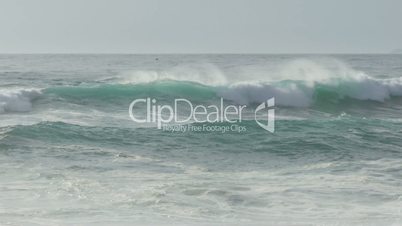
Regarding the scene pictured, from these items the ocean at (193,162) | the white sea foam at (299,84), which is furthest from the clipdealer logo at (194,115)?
the white sea foam at (299,84)

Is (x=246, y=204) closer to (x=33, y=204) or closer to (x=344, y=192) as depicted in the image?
(x=344, y=192)

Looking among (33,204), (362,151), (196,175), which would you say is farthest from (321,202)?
(362,151)

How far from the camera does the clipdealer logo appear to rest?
616 inches

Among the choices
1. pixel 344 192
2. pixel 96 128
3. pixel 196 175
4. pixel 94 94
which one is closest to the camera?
pixel 344 192

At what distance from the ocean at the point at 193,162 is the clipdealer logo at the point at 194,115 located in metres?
0.10

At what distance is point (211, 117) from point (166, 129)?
11.5 ft

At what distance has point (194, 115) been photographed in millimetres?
18781

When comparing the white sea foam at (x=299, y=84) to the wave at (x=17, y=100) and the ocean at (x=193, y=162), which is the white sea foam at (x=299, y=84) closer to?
the ocean at (x=193, y=162)

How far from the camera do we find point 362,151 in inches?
496

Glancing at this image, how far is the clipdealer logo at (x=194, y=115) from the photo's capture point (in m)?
15.6

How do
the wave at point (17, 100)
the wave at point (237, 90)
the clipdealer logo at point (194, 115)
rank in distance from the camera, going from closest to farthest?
the clipdealer logo at point (194, 115)
the wave at point (17, 100)
the wave at point (237, 90)

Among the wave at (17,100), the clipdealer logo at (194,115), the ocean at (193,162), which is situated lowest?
the ocean at (193,162)

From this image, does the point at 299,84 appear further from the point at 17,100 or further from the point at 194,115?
the point at 17,100

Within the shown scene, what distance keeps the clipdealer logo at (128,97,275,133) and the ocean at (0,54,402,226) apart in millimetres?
104
